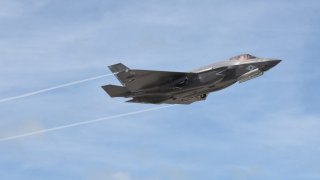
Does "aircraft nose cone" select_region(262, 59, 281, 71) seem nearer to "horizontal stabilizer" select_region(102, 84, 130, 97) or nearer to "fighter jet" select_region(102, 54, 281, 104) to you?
"fighter jet" select_region(102, 54, 281, 104)

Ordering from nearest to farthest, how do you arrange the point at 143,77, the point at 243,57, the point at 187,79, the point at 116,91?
1. the point at 143,77
2. the point at 187,79
3. the point at 116,91
4. the point at 243,57

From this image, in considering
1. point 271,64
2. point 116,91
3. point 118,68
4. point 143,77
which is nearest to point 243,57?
point 271,64

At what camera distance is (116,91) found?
7775cm

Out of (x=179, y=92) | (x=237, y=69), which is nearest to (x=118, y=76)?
(x=179, y=92)

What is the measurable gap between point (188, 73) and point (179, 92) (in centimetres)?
223

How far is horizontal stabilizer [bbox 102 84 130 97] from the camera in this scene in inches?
3049

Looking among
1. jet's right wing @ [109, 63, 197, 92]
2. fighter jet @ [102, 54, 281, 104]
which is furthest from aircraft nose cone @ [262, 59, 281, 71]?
jet's right wing @ [109, 63, 197, 92]

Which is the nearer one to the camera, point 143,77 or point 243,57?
point 143,77

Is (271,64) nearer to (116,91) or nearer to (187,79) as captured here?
(187,79)

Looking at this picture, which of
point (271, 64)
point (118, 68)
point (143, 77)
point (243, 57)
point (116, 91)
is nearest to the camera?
point (118, 68)

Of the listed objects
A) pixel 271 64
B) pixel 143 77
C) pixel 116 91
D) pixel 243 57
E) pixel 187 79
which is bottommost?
pixel 116 91

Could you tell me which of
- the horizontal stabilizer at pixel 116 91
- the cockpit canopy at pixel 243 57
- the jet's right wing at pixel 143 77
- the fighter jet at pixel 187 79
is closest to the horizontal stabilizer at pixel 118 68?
the jet's right wing at pixel 143 77

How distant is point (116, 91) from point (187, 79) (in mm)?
7599

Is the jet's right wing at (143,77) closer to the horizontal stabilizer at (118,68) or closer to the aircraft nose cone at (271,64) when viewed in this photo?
the horizontal stabilizer at (118,68)
